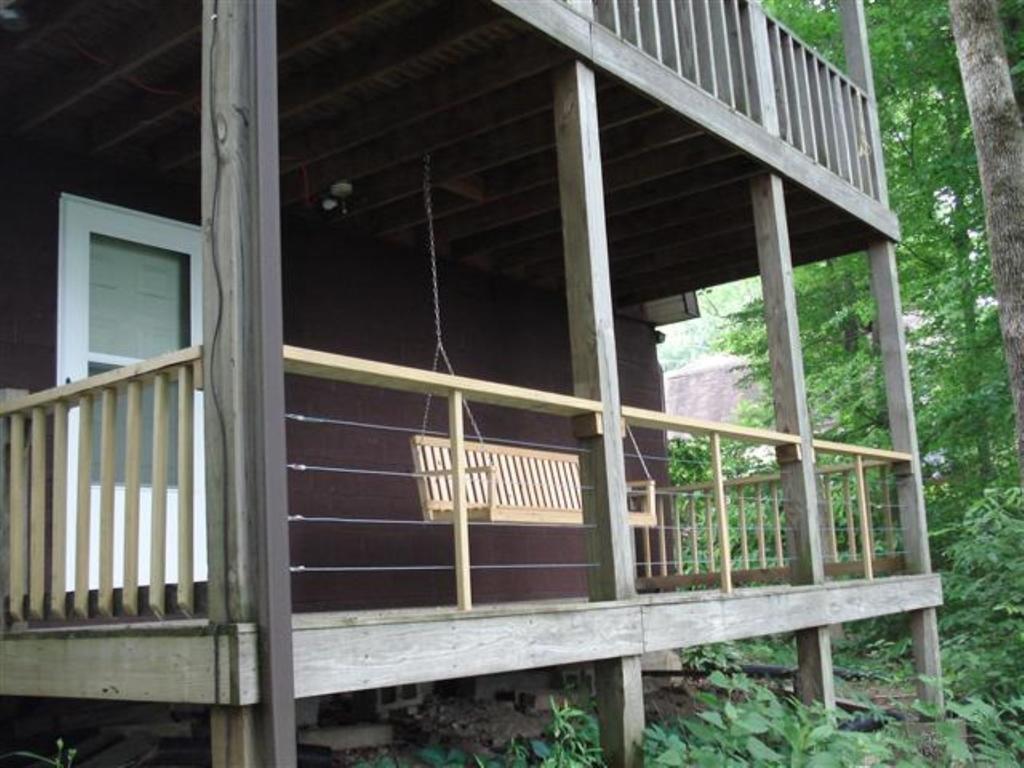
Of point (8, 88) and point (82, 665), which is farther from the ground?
point (8, 88)

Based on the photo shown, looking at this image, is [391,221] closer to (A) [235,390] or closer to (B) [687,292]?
(B) [687,292]

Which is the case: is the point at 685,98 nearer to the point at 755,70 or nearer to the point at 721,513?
the point at 755,70

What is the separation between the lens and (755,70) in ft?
24.0

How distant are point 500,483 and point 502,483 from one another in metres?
0.02

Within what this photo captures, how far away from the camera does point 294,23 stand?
530 cm

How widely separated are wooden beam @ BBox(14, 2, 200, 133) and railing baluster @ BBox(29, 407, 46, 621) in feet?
6.07

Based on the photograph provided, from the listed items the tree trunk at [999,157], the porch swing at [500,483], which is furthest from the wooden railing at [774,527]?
the tree trunk at [999,157]

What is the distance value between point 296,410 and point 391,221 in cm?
160

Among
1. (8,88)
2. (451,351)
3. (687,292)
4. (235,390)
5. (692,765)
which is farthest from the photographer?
(687,292)

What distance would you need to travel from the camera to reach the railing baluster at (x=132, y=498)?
393 centimetres

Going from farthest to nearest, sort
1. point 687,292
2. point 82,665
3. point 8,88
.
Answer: point 687,292, point 8,88, point 82,665

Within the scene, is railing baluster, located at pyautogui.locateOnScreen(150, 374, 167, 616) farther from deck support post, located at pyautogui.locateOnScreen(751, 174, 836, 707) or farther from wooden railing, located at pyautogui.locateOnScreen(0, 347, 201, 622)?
deck support post, located at pyautogui.locateOnScreen(751, 174, 836, 707)

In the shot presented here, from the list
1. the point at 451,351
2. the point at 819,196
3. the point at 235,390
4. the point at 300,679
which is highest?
the point at 819,196

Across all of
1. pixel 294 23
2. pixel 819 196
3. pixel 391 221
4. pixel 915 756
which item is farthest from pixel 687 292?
pixel 294 23
